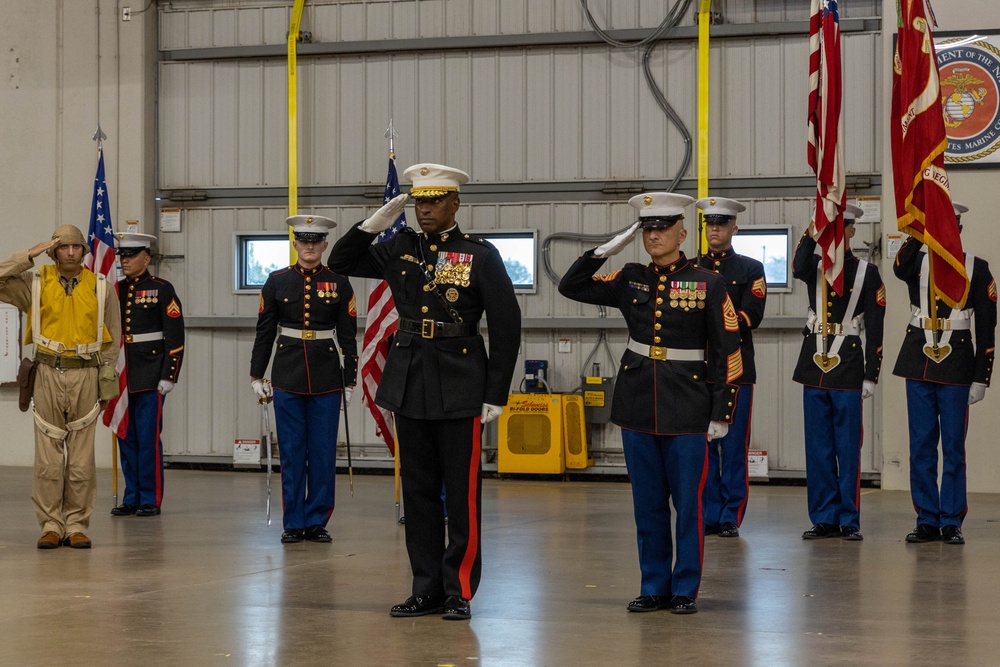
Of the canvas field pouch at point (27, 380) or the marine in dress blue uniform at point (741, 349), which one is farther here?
the marine in dress blue uniform at point (741, 349)

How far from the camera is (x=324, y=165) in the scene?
446 inches

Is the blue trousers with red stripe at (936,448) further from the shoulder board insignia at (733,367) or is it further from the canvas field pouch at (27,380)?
the canvas field pouch at (27,380)

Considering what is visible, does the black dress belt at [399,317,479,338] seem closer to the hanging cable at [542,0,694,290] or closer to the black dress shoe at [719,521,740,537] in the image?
the black dress shoe at [719,521,740,537]

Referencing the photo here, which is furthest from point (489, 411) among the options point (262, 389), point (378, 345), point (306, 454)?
point (378, 345)

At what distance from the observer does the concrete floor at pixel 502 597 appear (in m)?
4.36

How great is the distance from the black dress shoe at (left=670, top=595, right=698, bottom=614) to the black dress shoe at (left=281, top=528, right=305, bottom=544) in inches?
105

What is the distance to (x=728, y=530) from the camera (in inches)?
289

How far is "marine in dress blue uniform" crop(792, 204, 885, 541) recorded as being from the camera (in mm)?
7129

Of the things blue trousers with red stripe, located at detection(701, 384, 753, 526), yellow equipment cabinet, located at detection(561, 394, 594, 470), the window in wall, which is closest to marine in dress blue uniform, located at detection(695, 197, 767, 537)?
blue trousers with red stripe, located at detection(701, 384, 753, 526)

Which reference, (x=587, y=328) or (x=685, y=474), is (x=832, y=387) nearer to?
(x=685, y=474)

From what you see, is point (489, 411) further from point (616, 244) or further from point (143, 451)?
point (143, 451)

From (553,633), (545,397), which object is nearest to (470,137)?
(545,397)

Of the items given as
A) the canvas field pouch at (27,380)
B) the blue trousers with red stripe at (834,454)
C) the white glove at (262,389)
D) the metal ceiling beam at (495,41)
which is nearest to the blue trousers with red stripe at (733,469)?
the blue trousers with red stripe at (834,454)

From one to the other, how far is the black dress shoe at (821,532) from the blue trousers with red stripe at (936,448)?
0.46 meters
